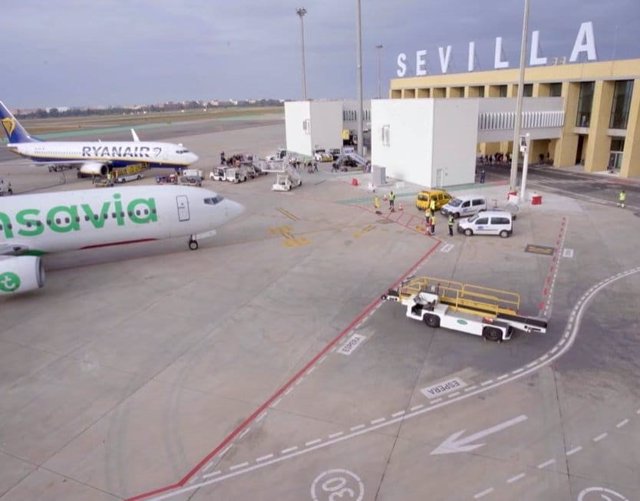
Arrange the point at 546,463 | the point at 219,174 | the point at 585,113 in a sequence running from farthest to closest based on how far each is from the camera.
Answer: the point at 219,174
the point at 585,113
the point at 546,463

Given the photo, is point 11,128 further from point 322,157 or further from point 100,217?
point 100,217

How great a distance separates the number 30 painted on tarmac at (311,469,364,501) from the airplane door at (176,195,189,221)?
21503 mm

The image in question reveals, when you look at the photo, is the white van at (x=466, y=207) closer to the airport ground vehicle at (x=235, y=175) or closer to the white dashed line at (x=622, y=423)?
the white dashed line at (x=622, y=423)

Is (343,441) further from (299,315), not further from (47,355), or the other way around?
(47,355)

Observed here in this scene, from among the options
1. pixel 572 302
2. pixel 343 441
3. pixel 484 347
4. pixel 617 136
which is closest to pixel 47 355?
pixel 343 441

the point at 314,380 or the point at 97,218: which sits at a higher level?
the point at 97,218

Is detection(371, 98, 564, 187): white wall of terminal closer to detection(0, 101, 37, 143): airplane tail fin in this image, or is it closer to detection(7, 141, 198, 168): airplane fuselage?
detection(7, 141, 198, 168): airplane fuselage

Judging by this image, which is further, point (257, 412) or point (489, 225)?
point (489, 225)

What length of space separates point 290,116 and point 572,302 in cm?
6901

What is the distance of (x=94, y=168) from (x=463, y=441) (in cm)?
6106

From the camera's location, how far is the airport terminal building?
56.0 m

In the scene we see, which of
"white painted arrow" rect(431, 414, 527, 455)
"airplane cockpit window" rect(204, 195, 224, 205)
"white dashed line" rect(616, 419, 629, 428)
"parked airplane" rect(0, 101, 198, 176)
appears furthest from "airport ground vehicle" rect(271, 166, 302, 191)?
"white dashed line" rect(616, 419, 629, 428)

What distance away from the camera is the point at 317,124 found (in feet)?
260

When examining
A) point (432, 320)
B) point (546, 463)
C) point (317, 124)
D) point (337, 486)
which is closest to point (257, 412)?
point (337, 486)
